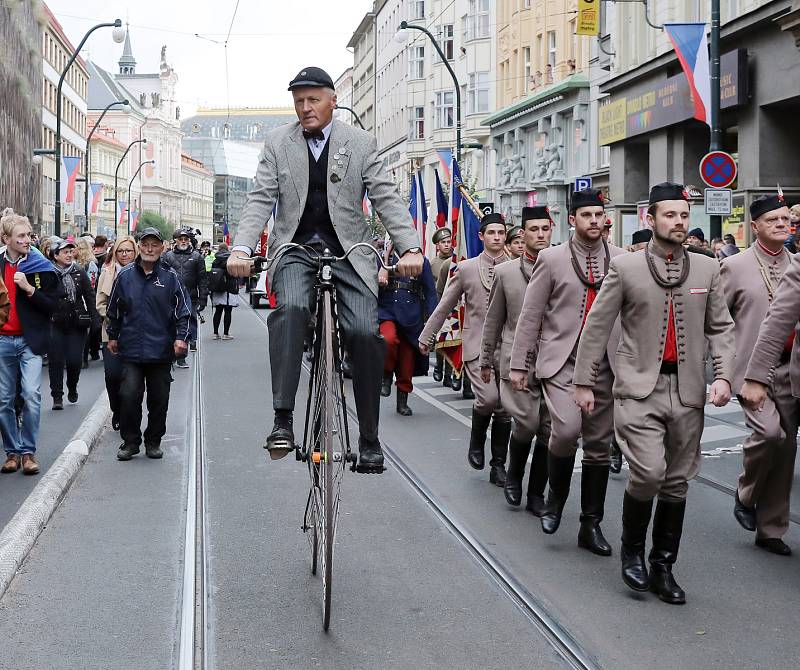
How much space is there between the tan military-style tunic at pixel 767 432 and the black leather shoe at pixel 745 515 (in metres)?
0.15

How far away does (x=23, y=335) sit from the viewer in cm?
963

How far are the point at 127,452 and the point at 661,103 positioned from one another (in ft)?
68.3

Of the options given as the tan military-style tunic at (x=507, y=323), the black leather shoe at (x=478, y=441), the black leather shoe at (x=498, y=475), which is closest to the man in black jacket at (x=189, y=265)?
the black leather shoe at (x=478, y=441)

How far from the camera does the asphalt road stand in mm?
5234

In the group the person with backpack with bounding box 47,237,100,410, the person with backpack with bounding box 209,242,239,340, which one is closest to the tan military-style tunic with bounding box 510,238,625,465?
the person with backpack with bounding box 47,237,100,410

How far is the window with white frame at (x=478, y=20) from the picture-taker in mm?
58594

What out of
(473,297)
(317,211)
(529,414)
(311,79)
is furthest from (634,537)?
(473,297)

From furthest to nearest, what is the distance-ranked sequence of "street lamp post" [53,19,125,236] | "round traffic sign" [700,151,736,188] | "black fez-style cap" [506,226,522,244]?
"street lamp post" [53,19,125,236] < "round traffic sign" [700,151,736,188] < "black fez-style cap" [506,226,522,244]

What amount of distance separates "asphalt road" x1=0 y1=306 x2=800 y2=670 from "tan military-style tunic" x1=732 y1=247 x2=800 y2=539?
0.81ft

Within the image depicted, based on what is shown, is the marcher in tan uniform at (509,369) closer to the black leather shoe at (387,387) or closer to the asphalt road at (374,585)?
the asphalt road at (374,585)

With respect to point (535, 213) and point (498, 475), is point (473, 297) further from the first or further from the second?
point (535, 213)

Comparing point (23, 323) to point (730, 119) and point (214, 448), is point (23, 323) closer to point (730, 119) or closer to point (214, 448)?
point (214, 448)

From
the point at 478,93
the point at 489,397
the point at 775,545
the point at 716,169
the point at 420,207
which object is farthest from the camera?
the point at 478,93

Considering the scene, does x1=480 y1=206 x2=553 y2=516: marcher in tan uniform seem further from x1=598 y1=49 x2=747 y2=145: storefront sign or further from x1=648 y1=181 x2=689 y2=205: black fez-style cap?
x1=598 y1=49 x2=747 y2=145: storefront sign
